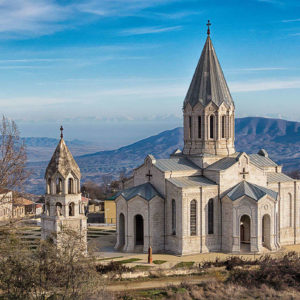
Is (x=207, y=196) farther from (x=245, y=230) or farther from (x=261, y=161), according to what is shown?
(x=261, y=161)

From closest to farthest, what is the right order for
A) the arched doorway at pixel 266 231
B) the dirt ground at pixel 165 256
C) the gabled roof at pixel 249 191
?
1. the dirt ground at pixel 165 256
2. the gabled roof at pixel 249 191
3. the arched doorway at pixel 266 231

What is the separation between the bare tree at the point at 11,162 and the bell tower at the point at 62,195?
7109 millimetres

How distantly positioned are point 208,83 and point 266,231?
13.0 m

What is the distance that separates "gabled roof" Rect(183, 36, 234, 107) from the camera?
41250 mm

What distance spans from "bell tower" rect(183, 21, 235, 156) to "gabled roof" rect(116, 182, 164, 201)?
511cm

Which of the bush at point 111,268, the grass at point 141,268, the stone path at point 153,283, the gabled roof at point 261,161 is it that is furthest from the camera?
the gabled roof at point 261,161

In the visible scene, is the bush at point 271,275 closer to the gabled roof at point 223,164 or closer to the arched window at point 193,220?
the arched window at point 193,220

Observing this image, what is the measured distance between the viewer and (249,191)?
38219 millimetres

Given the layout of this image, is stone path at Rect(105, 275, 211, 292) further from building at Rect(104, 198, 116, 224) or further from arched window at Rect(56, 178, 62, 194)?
building at Rect(104, 198, 116, 224)

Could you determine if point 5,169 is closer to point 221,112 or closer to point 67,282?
point 67,282

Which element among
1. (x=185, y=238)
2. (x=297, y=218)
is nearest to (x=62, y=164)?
(x=185, y=238)

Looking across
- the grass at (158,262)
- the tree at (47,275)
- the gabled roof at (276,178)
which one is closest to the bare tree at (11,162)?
the tree at (47,275)

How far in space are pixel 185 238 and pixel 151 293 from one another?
8827mm

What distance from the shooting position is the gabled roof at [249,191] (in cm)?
3775
